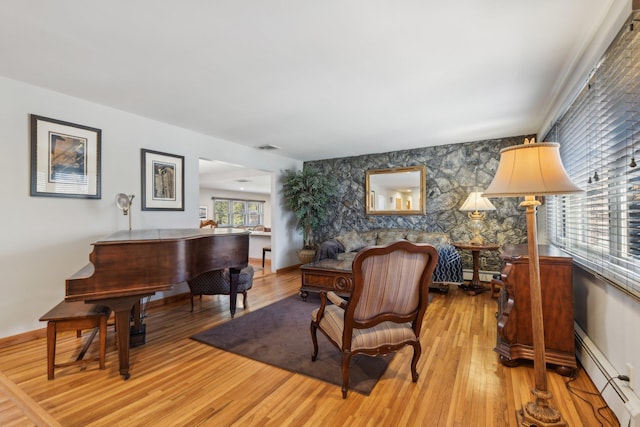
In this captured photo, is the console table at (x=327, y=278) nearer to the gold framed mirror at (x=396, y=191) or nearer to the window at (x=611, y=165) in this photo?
the gold framed mirror at (x=396, y=191)

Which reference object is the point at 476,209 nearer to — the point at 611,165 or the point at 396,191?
the point at 396,191

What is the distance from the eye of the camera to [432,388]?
2.02 meters

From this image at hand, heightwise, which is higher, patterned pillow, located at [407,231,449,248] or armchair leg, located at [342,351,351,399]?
patterned pillow, located at [407,231,449,248]

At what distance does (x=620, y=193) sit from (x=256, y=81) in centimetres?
285

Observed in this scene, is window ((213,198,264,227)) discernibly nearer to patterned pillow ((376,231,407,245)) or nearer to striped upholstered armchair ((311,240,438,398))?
patterned pillow ((376,231,407,245))

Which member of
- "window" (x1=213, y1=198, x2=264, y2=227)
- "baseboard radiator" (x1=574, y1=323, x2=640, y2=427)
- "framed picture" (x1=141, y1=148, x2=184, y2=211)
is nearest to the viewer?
"baseboard radiator" (x1=574, y1=323, x2=640, y2=427)

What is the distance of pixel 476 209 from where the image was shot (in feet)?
14.6

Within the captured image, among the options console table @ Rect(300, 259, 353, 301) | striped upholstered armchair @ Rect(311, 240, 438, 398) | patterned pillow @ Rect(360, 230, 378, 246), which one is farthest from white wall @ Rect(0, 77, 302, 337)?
patterned pillow @ Rect(360, 230, 378, 246)

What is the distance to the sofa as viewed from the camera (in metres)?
4.45

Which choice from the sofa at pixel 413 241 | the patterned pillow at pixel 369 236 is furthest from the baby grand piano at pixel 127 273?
the patterned pillow at pixel 369 236

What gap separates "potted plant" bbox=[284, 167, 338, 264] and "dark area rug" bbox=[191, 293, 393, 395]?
2.54 m

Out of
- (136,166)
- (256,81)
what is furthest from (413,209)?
(136,166)

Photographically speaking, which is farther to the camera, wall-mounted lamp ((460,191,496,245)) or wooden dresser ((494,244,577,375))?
A: wall-mounted lamp ((460,191,496,245))

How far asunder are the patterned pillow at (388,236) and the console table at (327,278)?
4.70 ft
